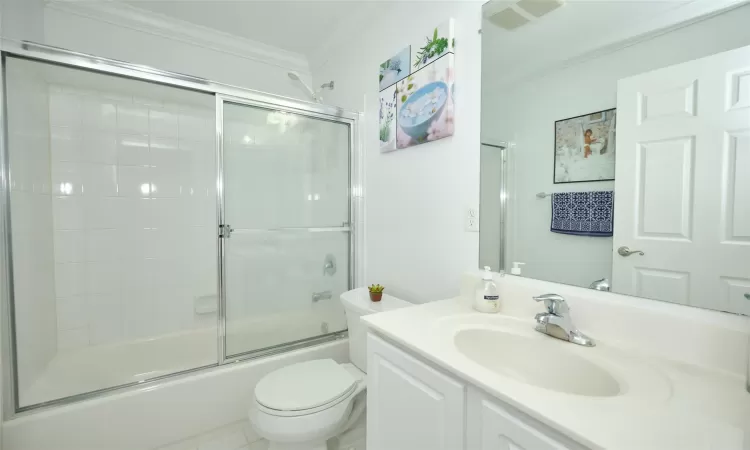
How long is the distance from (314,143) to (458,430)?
189 cm

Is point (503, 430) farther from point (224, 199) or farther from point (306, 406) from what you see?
point (224, 199)

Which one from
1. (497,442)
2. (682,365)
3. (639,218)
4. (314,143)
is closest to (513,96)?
(639,218)

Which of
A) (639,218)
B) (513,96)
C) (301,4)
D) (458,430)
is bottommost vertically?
(458,430)

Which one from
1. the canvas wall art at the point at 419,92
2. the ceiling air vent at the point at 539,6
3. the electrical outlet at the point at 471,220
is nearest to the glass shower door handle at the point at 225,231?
the canvas wall art at the point at 419,92

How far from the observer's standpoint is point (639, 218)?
901 millimetres

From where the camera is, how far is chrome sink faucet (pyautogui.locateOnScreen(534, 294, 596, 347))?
907mm

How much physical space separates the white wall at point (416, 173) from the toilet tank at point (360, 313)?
0.45ft

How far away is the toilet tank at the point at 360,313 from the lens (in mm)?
1580

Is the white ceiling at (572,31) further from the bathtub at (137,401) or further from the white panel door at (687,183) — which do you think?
the bathtub at (137,401)

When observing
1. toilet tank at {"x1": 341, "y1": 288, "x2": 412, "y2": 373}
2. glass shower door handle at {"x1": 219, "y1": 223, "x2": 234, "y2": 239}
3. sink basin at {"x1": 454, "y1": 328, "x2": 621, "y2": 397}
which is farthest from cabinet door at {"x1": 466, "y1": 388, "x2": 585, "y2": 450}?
glass shower door handle at {"x1": 219, "y1": 223, "x2": 234, "y2": 239}

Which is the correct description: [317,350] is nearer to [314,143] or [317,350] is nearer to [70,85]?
[314,143]

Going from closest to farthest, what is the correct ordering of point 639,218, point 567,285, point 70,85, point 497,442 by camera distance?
point 497,442
point 639,218
point 567,285
point 70,85

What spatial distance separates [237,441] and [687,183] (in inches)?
82.1

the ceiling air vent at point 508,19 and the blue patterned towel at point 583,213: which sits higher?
the ceiling air vent at point 508,19
